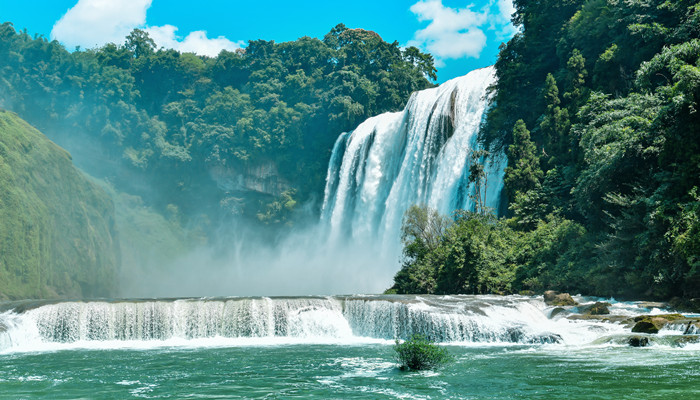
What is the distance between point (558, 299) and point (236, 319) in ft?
38.2

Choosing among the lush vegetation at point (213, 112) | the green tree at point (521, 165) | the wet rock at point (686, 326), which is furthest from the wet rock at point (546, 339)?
the lush vegetation at point (213, 112)

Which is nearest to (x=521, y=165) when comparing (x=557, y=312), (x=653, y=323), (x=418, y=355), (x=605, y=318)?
(x=557, y=312)

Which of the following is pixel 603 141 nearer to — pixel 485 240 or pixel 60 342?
pixel 485 240

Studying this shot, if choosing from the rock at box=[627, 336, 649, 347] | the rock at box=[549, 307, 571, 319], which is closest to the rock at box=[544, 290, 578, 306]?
the rock at box=[549, 307, 571, 319]

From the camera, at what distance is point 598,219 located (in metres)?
26.9

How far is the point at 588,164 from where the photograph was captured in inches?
1174

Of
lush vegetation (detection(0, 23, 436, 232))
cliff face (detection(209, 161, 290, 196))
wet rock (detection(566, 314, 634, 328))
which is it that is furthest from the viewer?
cliff face (detection(209, 161, 290, 196))

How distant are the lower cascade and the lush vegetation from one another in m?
40.6

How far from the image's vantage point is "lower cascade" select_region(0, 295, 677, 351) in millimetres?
21781

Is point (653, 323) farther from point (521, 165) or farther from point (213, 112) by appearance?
point (213, 112)

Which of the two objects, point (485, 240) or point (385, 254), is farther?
point (385, 254)

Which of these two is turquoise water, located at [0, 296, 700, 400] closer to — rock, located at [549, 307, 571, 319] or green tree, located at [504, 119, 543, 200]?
rock, located at [549, 307, 571, 319]

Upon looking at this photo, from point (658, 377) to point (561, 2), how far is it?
31.5 meters

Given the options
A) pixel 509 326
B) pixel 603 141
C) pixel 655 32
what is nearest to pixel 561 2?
pixel 655 32
